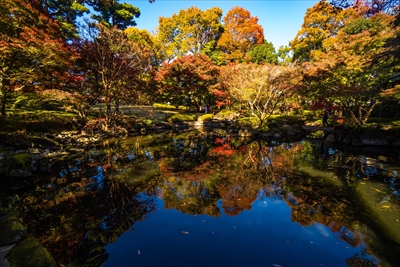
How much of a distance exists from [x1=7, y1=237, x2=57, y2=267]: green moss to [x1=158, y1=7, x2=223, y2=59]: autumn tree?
3244 centimetres

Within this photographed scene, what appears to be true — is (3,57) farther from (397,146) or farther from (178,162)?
(397,146)

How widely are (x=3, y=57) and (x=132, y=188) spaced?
30.9 feet

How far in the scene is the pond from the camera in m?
3.42

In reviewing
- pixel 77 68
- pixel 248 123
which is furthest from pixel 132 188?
pixel 248 123

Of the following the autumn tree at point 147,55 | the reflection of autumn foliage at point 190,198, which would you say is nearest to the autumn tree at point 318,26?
the autumn tree at point 147,55

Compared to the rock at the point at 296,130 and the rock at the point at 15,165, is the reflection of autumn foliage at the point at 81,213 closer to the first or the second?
the rock at the point at 15,165

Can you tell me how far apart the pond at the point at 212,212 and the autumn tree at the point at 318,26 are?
2712cm

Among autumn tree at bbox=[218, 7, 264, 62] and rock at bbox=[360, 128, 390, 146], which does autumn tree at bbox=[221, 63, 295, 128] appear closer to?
rock at bbox=[360, 128, 390, 146]

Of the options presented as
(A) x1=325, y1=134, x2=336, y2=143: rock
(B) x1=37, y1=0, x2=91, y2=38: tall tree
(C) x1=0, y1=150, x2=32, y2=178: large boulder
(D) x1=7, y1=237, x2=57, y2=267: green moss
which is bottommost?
(A) x1=325, y1=134, x2=336, y2=143: rock

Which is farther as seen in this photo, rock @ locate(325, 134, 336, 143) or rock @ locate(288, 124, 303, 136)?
rock @ locate(288, 124, 303, 136)

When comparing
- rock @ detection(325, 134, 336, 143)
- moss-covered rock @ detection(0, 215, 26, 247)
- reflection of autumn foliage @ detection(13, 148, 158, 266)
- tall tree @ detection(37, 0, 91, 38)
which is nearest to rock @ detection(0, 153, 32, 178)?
reflection of autumn foliage @ detection(13, 148, 158, 266)

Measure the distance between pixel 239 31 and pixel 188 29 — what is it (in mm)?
9503

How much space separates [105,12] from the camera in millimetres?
31062

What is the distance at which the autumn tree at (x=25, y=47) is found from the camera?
28.8 feet
